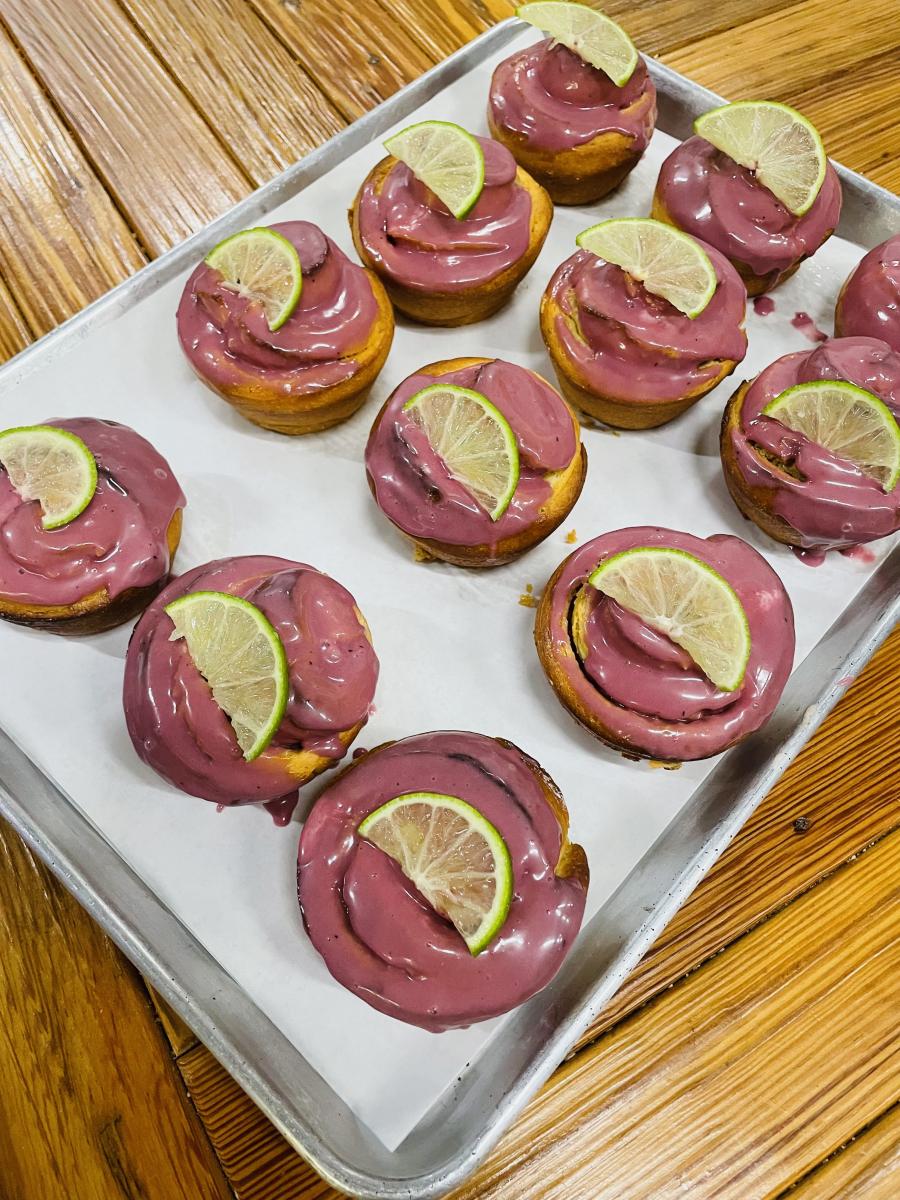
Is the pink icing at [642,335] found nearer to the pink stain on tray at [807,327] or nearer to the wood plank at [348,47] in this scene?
the pink stain on tray at [807,327]

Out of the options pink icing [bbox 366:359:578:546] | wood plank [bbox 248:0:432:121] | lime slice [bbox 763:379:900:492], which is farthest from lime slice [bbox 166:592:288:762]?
wood plank [bbox 248:0:432:121]

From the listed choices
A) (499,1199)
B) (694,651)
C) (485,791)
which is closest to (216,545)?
(485,791)

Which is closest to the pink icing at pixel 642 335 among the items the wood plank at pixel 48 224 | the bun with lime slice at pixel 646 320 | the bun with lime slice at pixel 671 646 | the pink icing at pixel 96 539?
the bun with lime slice at pixel 646 320

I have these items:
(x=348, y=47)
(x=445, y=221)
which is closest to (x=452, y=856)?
(x=445, y=221)

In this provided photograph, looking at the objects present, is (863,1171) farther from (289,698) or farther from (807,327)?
(807,327)

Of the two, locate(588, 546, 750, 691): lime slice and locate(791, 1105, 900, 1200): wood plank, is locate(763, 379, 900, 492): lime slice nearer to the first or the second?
locate(588, 546, 750, 691): lime slice

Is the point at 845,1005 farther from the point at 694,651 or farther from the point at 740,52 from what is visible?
the point at 740,52

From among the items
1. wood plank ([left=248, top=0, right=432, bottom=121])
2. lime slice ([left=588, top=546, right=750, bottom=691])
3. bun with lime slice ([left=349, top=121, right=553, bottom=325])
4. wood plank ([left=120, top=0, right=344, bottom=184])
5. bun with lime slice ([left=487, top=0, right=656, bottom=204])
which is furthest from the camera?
wood plank ([left=248, top=0, right=432, bottom=121])
